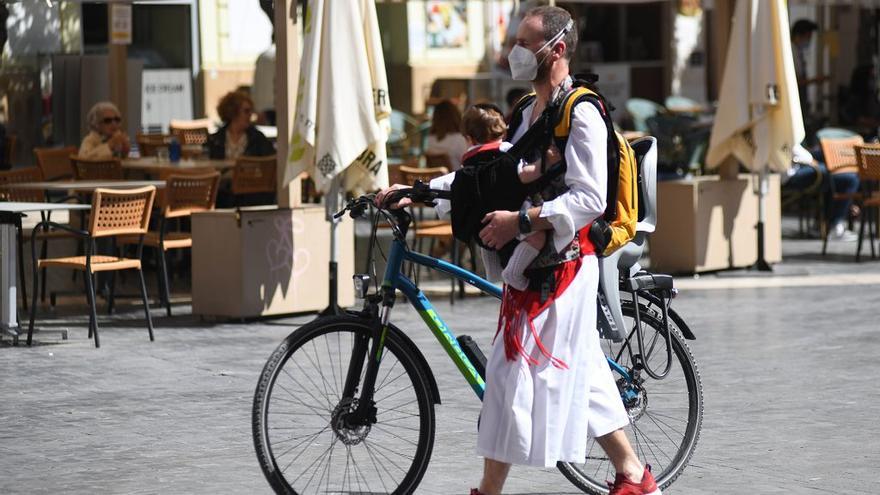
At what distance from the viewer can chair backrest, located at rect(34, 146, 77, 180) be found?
1500cm

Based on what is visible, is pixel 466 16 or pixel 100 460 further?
pixel 466 16

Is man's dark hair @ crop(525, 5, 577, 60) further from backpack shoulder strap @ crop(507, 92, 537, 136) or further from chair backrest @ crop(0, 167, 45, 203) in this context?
chair backrest @ crop(0, 167, 45, 203)

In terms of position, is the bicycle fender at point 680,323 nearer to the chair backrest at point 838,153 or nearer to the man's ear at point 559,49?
the man's ear at point 559,49

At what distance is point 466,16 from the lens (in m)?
31.2

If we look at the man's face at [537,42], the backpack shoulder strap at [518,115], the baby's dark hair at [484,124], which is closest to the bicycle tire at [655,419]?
the backpack shoulder strap at [518,115]

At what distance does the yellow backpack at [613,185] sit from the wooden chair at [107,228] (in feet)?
18.1

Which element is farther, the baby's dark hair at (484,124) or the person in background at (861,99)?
the person in background at (861,99)

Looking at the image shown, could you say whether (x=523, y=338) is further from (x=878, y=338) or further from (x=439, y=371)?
(x=878, y=338)

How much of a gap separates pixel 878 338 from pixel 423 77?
781 inches

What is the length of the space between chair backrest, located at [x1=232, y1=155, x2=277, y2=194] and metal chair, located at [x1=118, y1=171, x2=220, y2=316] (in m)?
0.85

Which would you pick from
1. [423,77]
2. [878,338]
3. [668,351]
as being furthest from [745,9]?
[423,77]

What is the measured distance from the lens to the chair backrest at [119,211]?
11.0 m

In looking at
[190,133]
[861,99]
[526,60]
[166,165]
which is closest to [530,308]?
[526,60]

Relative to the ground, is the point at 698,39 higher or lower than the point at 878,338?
higher
